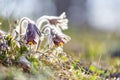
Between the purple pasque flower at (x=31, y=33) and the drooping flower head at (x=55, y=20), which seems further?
the drooping flower head at (x=55, y=20)

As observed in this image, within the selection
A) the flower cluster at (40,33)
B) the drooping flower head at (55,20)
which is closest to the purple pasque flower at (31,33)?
the flower cluster at (40,33)

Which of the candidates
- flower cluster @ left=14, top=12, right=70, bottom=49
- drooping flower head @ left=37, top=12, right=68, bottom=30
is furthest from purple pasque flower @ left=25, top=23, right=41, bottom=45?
drooping flower head @ left=37, top=12, right=68, bottom=30

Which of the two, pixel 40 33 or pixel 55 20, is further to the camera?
pixel 55 20

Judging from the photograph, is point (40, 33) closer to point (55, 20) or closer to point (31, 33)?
point (31, 33)

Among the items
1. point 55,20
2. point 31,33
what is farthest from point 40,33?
point 55,20

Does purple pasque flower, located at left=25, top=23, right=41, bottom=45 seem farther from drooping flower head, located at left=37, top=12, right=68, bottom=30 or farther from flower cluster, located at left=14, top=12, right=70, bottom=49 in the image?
drooping flower head, located at left=37, top=12, right=68, bottom=30

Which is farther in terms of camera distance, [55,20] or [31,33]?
[55,20]

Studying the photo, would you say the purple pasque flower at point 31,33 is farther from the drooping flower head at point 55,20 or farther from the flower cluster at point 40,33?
the drooping flower head at point 55,20

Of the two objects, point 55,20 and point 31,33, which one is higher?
point 55,20

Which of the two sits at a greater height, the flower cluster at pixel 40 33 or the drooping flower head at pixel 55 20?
the drooping flower head at pixel 55 20
